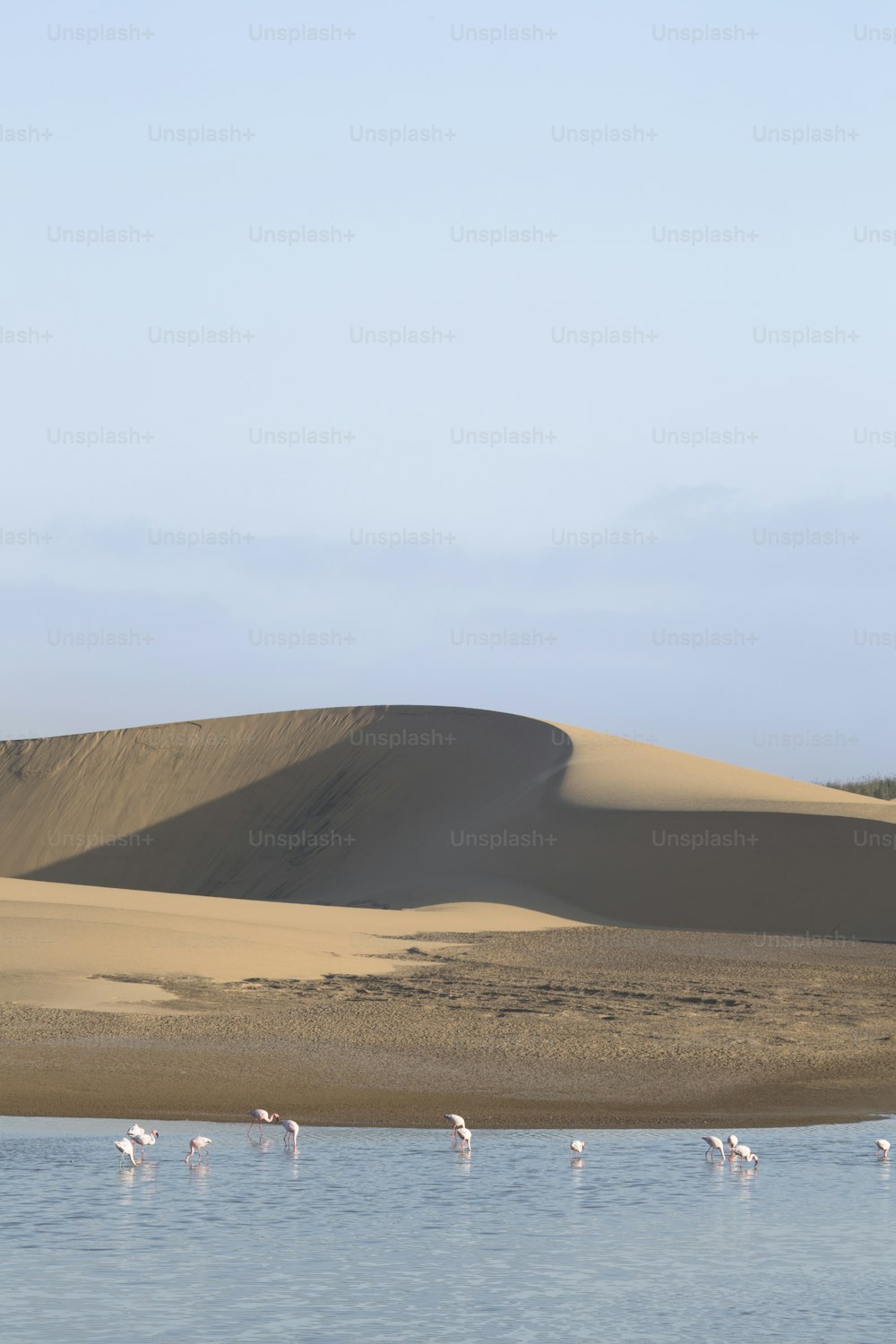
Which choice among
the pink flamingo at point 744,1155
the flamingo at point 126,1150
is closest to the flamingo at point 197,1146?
the flamingo at point 126,1150

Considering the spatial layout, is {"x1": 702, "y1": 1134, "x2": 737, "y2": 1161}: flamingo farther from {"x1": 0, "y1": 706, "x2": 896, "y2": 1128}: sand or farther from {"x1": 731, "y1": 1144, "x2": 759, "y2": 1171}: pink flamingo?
{"x1": 0, "y1": 706, "x2": 896, "y2": 1128}: sand

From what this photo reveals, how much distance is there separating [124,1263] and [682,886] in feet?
109

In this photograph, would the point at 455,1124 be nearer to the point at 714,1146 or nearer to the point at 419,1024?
the point at 714,1146

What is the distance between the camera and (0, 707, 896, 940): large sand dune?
141 feet

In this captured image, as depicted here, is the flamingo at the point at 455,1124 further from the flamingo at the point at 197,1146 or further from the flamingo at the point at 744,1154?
the flamingo at the point at 744,1154

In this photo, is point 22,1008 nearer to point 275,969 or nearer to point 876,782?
point 275,969

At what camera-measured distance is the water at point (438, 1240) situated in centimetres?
998

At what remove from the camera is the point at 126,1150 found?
14.2 m

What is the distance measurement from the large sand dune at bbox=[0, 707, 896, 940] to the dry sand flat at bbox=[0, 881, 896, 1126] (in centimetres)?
809

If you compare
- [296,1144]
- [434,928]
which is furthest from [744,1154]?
[434,928]

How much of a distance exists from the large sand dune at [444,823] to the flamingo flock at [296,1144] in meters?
25.8

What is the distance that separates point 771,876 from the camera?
1693 inches

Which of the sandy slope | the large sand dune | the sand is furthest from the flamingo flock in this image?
the large sand dune

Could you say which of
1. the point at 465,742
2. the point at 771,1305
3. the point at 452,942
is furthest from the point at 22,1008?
the point at 465,742
